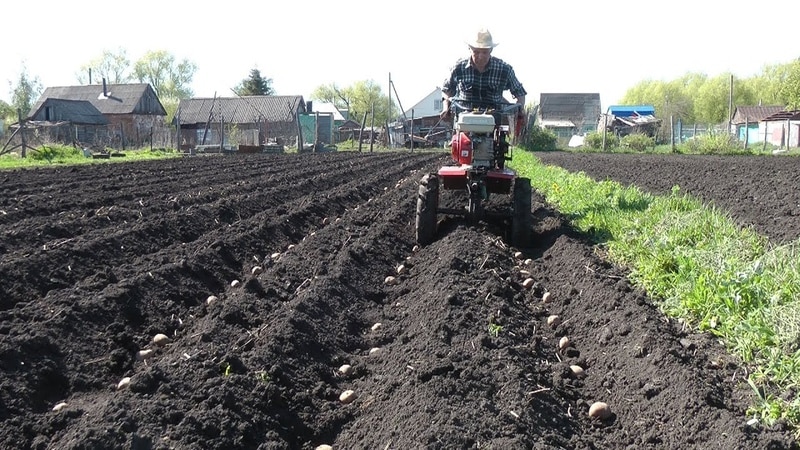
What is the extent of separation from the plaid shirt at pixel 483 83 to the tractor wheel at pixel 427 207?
1.10m

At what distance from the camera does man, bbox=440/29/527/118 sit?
30.9 feet

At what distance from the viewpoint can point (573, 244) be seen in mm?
8609

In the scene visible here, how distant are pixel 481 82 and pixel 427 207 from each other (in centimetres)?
166

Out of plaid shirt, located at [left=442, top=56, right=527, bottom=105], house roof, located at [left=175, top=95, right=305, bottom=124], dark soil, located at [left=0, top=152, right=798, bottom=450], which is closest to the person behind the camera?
dark soil, located at [left=0, top=152, right=798, bottom=450]

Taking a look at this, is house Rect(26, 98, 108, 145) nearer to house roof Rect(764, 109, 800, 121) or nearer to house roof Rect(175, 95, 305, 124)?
house roof Rect(175, 95, 305, 124)

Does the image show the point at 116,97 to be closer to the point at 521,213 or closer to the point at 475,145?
the point at 475,145

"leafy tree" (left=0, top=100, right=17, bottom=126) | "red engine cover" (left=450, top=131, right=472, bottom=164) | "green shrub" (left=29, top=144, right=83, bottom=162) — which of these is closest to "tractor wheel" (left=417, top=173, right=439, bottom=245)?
"red engine cover" (left=450, top=131, right=472, bottom=164)

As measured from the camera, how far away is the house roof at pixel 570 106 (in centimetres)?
7862

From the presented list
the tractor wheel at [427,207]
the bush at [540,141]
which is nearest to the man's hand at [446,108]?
the tractor wheel at [427,207]

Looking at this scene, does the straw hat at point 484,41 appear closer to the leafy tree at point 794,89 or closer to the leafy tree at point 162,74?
the leafy tree at point 794,89

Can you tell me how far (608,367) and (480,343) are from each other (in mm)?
850

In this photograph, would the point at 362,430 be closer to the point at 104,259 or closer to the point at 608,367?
the point at 608,367

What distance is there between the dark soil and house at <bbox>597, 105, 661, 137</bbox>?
45256 mm

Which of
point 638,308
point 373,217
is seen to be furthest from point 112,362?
point 373,217
